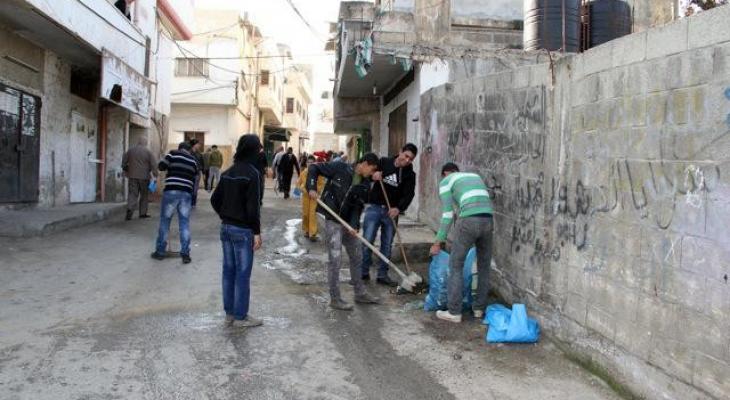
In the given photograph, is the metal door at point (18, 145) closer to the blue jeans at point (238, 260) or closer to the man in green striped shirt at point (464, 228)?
the blue jeans at point (238, 260)

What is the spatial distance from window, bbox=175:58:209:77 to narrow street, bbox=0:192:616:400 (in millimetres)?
23736

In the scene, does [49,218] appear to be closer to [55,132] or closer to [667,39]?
[55,132]

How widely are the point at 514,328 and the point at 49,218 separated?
8367 millimetres

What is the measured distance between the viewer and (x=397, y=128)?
15.4 metres

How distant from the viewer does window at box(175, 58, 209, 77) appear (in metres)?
30.0

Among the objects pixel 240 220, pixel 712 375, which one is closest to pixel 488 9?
pixel 240 220

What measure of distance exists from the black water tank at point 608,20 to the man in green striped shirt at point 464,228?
19.3ft

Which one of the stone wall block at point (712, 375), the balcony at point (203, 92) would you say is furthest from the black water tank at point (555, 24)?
the balcony at point (203, 92)

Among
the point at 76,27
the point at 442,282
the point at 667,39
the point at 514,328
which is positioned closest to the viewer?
the point at 667,39

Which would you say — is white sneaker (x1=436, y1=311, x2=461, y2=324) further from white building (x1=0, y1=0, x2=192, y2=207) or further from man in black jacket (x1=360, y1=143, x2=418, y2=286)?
white building (x1=0, y1=0, x2=192, y2=207)

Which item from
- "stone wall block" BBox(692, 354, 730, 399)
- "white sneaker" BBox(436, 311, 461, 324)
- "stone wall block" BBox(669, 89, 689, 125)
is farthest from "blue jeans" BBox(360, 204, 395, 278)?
"stone wall block" BBox(692, 354, 730, 399)

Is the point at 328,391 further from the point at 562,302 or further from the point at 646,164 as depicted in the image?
the point at 646,164

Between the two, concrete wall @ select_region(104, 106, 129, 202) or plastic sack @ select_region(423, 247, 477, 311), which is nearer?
plastic sack @ select_region(423, 247, 477, 311)

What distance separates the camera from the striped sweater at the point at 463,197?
5.66 metres
